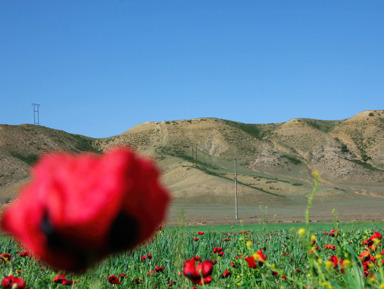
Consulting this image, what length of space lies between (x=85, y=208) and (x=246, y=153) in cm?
11324

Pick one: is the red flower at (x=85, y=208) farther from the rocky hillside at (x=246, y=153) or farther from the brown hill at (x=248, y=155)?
the rocky hillside at (x=246, y=153)

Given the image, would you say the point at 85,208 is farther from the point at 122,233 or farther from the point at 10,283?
the point at 10,283

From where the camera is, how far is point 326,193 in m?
76.4

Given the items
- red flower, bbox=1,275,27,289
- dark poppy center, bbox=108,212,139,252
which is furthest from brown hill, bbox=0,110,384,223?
dark poppy center, bbox=108,212,139,252

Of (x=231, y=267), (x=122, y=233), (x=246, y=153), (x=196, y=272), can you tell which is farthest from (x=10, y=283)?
(x=246, y=153)

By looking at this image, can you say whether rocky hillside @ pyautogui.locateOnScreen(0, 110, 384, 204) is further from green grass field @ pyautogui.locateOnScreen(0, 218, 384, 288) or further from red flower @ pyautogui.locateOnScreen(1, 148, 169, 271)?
red flower @ pyautogui.locateOnScreen(1, 148, 169, 271)

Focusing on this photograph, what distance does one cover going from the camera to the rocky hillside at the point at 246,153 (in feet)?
262

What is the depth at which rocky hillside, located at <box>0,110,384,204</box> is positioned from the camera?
8000 cm

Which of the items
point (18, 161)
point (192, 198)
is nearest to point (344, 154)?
point (192, 198)

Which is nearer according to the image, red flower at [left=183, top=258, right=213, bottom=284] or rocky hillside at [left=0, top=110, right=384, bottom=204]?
red flower at [left=183, top=258, right=213, bottom=284]

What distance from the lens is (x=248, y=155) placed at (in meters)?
112

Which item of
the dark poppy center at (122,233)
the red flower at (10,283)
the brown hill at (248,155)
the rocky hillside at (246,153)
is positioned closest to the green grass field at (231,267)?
the red flower at (10,283)

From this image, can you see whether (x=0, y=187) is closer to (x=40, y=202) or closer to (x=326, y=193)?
A: (x=326, y=193)

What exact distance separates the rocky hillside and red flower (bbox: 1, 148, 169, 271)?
2717 inches
